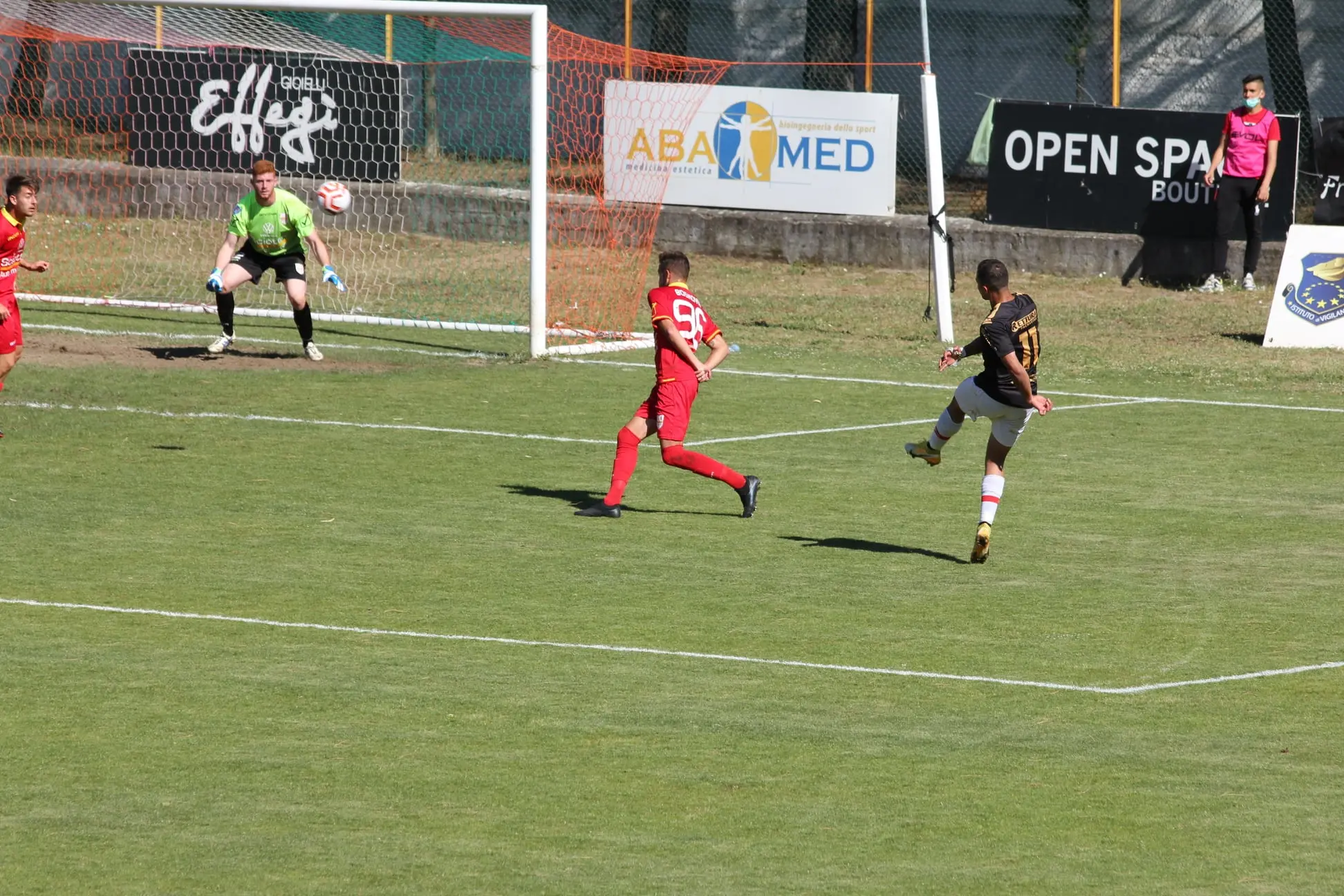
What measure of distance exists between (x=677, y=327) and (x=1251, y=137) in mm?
12767

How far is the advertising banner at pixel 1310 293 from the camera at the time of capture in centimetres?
2034

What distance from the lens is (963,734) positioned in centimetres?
796

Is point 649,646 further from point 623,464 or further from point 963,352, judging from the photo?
point 623,464

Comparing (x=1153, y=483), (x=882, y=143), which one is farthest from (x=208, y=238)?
(x=1153, y=483)

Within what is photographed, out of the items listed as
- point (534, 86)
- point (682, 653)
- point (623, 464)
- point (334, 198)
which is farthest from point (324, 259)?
point (682, 653)

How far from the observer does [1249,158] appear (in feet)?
75.1

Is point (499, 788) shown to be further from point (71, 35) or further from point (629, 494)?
point (71, 35)

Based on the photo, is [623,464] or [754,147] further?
[754,147]

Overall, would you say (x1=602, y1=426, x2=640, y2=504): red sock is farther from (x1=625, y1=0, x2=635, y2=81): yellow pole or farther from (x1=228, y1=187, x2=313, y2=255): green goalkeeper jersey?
(x1=625, y1=0, x2=635, y2=81): yellow pole

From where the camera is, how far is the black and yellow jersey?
11.1 metres

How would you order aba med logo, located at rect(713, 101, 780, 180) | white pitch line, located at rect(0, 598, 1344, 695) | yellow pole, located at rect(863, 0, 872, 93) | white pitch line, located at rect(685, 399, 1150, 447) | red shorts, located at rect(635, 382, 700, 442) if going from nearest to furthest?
white pitch line, located at rect(0, 598, 1344, 695), red shorts, located at rect(635, 382, 700, 442), white pitch line, located at rect(685, 399, 1150, 447), aba med logo, located at rect(713, 101, 780, 180), yellow pole, located at rect(863, 0, 872, 93)

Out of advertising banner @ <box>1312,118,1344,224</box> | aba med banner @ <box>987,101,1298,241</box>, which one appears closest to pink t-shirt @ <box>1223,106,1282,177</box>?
aba med banner @ <box>987,101,1298,241</box>

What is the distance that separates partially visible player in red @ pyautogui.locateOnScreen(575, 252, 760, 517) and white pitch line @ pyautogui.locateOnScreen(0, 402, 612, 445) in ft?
9.17

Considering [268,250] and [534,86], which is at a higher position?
Result: [534,86]
